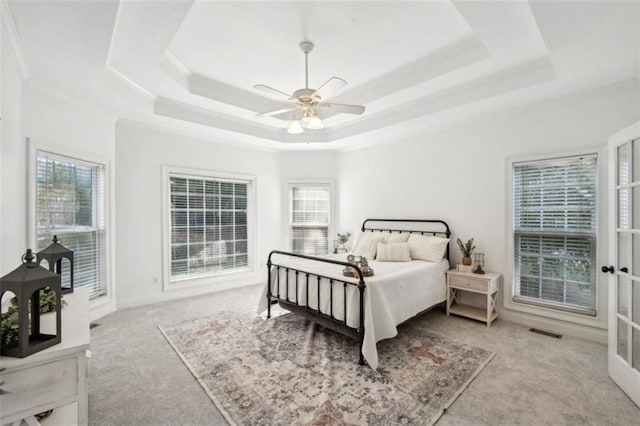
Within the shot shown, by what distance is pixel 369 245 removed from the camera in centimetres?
455

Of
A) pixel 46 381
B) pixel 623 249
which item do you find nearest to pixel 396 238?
pixel 623 249

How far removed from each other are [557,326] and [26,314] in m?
4.58

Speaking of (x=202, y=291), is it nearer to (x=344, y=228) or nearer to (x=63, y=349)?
(x=344, y=228)

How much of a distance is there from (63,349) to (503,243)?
4.29 metres

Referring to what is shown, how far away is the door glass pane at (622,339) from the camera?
7.66 ft

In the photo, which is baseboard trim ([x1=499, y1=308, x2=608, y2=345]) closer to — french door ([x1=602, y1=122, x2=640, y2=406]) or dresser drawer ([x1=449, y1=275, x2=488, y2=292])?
dresser drawer ([x1=449, y1=275, x2=488, y2=292])

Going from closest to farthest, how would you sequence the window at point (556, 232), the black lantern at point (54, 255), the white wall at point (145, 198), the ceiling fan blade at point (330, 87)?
the black lantern at point (54, 255), the ceiling fan blade at point (330, 87), the window at point (556, 232), the white wall at point (145, 198)

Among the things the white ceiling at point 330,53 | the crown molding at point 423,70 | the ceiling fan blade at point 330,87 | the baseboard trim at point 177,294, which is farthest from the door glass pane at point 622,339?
the baseboard trim at point 177,294

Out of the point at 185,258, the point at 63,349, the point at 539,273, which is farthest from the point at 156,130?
the point at 539,273

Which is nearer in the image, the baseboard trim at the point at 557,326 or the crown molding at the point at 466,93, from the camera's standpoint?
the crown molding at the point at 466,93

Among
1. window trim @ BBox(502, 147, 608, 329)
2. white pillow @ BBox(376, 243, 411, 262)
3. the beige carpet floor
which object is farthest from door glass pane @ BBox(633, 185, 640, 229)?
white pillow @ BBox(376, 243, 411, 262)

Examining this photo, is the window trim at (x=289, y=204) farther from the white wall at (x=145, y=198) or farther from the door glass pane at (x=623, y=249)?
the door glass pane at (x=623, y=249)

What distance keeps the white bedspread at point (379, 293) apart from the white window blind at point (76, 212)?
2202 mm

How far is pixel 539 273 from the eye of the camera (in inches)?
141
